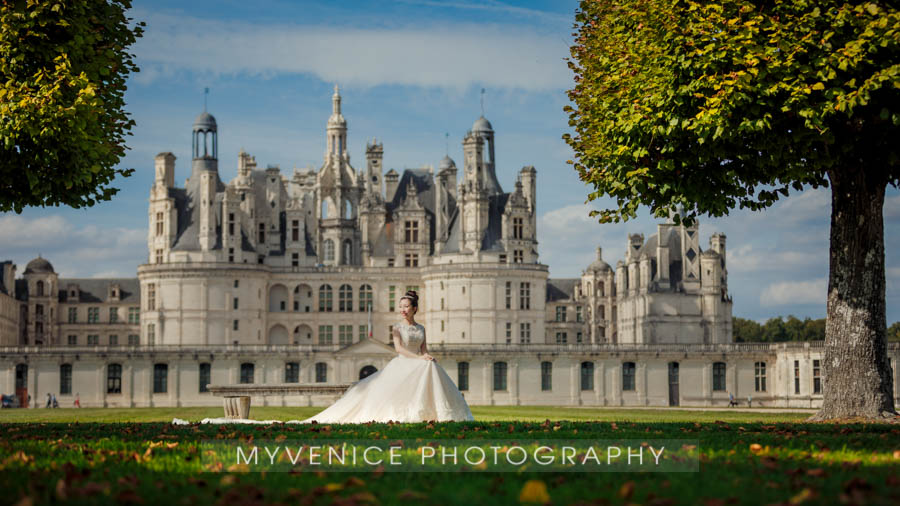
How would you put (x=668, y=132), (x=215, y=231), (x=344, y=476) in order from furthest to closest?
1. (x=215, y=231)
2. (x=668, y=132)
3. (x=344, y=476)

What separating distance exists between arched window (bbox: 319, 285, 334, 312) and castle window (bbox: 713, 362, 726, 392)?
2939cm

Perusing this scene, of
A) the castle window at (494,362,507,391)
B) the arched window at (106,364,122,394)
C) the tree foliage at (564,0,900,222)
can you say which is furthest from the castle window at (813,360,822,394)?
the tree foliage at (564,0,900,222)

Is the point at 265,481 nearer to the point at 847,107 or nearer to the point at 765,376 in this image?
the point at 847,107

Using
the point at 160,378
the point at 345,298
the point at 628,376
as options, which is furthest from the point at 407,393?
the point at 345,298

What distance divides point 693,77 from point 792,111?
5.77ft

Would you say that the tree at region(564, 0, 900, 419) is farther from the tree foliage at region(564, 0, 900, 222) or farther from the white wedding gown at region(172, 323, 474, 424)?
the white wedding gown at region(172, 323, 474, 424)

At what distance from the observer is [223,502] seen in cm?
711

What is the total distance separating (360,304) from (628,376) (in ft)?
74.1

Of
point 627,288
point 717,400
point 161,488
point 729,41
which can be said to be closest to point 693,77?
point 729,41

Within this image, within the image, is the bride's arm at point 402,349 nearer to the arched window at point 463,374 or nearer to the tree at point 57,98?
the tree at point 57,98

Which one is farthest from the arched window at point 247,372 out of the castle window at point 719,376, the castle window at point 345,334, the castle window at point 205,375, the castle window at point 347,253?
the castle window at point 719,376

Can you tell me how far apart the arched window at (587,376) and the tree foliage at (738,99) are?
4725 cm

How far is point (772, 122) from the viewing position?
59.1ft

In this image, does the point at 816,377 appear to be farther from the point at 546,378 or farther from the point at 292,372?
the point at 292,372
